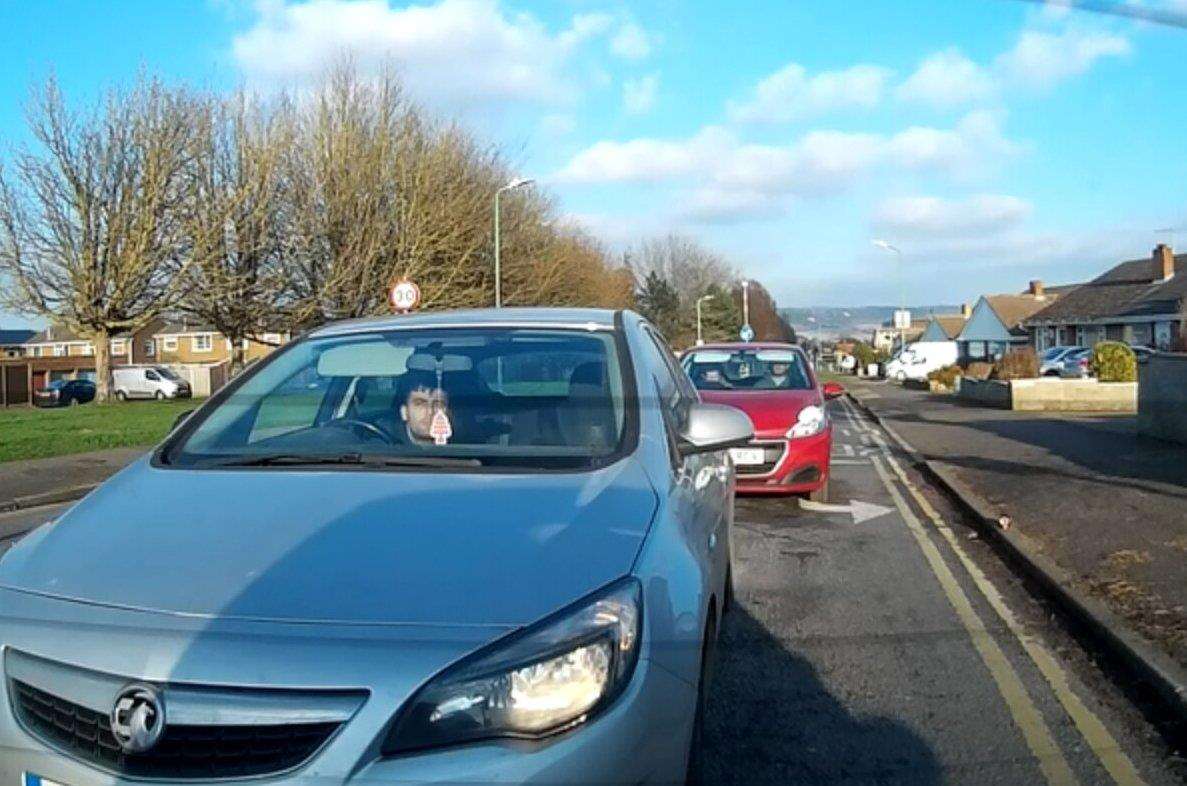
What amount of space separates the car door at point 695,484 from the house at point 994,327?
65208 mm

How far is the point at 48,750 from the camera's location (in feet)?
7.91

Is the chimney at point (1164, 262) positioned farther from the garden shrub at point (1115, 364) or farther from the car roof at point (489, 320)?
the car roof at point (489, 320)

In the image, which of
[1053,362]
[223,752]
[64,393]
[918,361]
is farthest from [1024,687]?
[918,361]

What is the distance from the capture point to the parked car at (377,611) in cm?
228

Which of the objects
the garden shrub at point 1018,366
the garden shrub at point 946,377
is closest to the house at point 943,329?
the garden shrub at point 946,377

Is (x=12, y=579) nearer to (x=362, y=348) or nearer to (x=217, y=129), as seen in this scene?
(x=362, y=348)

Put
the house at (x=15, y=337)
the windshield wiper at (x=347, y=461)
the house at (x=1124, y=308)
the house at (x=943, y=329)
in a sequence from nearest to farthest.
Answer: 1. the windshield wiper at (x=347, y=461)
2. the house at (x=1124, y=308)
3. the house at (x=943, y=329)
4. the house at (x=15, y=337)

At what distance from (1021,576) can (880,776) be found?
4113 mm

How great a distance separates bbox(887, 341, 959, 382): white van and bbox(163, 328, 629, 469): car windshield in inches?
A: 1904

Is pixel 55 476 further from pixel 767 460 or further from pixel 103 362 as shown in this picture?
pixel 103 362

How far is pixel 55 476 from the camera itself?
46.1 ft

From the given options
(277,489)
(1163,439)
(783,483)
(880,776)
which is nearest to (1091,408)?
(1163,439)

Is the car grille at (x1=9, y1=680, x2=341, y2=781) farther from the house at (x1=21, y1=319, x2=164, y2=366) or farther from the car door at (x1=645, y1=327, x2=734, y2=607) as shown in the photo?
the house at (x1=21, y1=319, x2=164, y2=366)

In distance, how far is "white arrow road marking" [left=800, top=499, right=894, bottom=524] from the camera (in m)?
10.4
